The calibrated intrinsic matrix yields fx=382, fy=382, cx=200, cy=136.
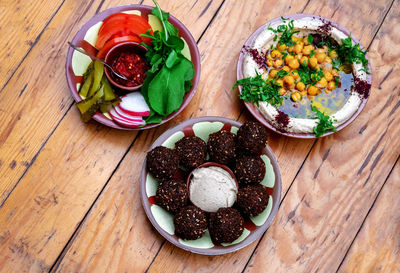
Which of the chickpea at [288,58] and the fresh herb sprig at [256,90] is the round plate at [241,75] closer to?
the fresh herb sprig at [256,90]

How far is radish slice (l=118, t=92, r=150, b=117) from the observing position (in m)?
1.57

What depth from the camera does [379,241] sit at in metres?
1.73

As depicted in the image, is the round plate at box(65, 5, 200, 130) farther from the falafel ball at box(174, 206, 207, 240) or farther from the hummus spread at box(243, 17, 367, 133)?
the falafel ball at box(174, 206, 207, 240)

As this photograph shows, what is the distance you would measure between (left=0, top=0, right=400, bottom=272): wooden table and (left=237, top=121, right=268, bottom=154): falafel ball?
25 cm

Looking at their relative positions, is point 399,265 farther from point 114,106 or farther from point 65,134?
point 65,134

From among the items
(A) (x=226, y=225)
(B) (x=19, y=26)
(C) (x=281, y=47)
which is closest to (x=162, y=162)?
(A) (x=226, y=225)

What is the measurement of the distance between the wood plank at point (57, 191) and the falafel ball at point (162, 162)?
264 mm

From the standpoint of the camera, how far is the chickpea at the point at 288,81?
Answer: 1698 mm

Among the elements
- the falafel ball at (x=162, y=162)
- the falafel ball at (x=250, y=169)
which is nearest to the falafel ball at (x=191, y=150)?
the falafel ball at (x=162, y=162)

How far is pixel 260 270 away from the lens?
5.51ft

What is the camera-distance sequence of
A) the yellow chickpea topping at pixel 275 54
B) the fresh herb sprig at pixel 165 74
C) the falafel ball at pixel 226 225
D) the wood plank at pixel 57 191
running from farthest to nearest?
the yellow chickpea topping at pixel 275 54, the wood plank at pixel 57 191, the fresh herb sprig at pixel 165 74, the falafel ball at pixel 226 225

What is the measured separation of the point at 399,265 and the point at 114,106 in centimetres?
144

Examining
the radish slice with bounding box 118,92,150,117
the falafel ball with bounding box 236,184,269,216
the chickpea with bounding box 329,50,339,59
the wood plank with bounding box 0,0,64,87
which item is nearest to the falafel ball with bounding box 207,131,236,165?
the falafel ball with bounding box 236,184,269,216

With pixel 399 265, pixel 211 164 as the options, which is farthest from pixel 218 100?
pixel 399 265
